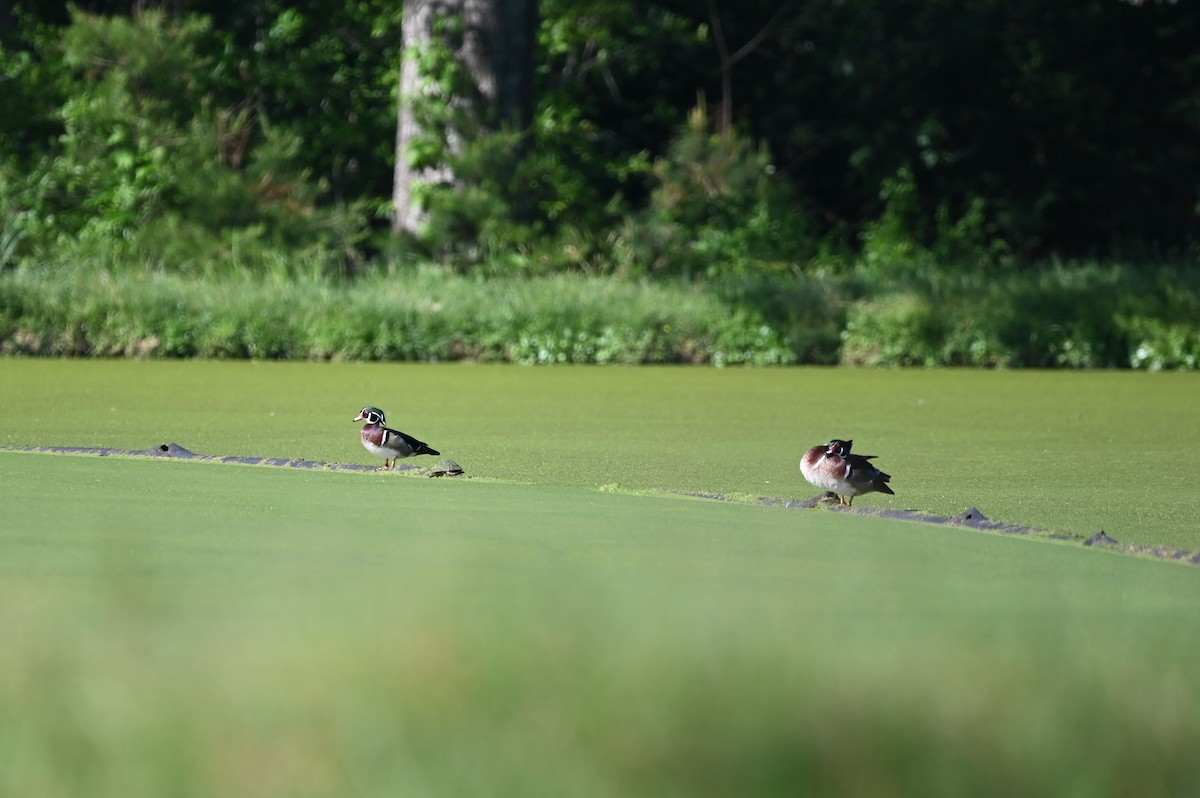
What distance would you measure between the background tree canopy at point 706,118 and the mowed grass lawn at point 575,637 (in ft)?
31.3

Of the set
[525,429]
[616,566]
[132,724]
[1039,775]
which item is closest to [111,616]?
[132,724]

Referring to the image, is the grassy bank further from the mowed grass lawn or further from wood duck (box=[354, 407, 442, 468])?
wood duck (box=[354, 407, 442, 468])

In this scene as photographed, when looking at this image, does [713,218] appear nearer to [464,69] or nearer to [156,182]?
[464,69]

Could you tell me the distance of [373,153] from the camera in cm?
1828

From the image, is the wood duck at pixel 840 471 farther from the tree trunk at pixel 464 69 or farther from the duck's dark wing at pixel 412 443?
the tree trunk at pixel 464 69

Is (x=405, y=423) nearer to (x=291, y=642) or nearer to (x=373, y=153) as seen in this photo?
(x=291, y=642)

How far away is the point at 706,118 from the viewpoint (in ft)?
55.8

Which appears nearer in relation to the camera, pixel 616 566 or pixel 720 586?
pixel 720 586

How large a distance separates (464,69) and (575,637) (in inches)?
464

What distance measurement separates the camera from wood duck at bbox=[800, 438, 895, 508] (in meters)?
4.69

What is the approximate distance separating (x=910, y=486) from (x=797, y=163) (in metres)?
13.3

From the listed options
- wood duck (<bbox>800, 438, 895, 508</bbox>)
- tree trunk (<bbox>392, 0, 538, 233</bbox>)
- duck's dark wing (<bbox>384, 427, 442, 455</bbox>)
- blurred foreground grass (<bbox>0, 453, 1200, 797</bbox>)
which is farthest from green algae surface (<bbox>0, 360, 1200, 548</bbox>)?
tree trunk (<bbox>392, 0, 538, 233</bbox>)

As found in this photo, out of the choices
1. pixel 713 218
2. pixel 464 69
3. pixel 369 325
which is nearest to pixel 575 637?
pixel 369 325

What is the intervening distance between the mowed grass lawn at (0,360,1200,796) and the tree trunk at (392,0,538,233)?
8.47 m
